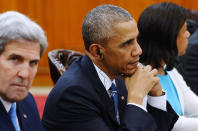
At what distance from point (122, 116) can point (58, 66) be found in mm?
617

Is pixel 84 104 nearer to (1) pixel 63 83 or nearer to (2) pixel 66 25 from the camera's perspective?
(1) pixel 63 83

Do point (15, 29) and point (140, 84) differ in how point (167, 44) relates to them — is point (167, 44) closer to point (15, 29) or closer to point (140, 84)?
point (140, 84)

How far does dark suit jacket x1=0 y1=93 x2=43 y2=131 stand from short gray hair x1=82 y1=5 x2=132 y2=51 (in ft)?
1.24

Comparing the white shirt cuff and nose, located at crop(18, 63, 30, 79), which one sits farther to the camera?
the white shirt cuff

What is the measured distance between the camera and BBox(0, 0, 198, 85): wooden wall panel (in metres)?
4.85

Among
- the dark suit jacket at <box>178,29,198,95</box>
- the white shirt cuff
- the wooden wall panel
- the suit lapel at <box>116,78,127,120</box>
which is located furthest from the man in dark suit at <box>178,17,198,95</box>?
the wooden wall panel

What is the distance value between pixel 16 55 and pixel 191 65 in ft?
6.22

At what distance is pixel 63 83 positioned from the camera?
159cm

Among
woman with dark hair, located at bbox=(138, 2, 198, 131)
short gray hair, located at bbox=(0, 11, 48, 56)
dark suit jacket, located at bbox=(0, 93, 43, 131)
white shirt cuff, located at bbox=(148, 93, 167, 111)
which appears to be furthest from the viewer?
woman with dark hair, located at bbox=(138, 2, 198, 131)

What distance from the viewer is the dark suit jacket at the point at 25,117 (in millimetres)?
1295

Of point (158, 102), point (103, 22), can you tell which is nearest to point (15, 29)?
point (103, 22)

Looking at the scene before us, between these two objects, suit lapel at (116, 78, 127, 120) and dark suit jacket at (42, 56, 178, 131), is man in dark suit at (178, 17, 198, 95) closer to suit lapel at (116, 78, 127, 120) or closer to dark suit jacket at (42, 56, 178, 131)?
suit lapel at (116, 78, 127, 120)

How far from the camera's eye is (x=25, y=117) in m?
1.43

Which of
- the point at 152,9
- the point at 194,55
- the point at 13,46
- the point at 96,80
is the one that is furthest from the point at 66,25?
the point at 13,46
